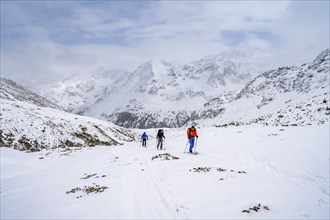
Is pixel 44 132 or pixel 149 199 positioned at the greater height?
pixel 44 132

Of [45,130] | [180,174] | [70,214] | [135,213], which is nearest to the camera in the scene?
[135,213]

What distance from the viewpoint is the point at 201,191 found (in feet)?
47.4

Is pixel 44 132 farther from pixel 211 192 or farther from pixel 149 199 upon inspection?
pixel 211 192

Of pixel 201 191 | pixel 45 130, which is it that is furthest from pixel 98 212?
pixel 45 130

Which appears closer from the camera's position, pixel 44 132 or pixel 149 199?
pixel 149 199

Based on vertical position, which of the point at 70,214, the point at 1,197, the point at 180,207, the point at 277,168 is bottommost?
the point at 1,197

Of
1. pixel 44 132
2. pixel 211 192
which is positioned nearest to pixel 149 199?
pixel 211 192

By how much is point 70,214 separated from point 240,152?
16.5 m

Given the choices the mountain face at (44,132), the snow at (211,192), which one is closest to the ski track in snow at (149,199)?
the snow at (211,192)

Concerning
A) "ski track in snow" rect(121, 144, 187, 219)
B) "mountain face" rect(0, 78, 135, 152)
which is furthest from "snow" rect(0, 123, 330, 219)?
"mountain face" rect(0, 78, 135, 152)

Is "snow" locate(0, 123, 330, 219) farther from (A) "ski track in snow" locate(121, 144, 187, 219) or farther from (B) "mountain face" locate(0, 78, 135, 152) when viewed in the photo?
(B) "mountain face" locate(0, 78, 135, 152)

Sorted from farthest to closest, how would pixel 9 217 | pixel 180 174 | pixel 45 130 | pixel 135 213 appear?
pixel 45 130, pixel 180 174, pixel 9 217, pixel 135 213

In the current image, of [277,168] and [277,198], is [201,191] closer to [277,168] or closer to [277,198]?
[277,198]

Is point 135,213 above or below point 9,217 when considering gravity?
above
